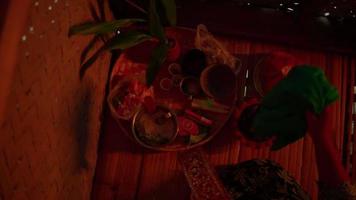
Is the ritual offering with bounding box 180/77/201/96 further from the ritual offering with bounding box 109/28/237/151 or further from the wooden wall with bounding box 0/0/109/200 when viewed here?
the wooden wall with bounding box 0/0/109/200

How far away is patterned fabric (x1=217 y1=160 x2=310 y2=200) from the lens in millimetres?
1094

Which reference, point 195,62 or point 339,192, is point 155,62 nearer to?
point 195,62

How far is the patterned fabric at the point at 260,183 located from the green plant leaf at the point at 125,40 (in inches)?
21.0

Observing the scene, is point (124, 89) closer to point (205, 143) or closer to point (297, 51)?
point (205, 143)

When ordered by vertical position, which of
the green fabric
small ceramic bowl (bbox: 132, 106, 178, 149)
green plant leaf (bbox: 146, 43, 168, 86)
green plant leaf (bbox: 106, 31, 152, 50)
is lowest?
small ceramic bowl (bbox: 132, 106, 178, 149)

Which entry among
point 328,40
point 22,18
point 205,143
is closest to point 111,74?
point 205,143

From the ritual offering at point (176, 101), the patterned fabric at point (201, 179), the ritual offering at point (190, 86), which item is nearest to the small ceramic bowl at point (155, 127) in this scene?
the ritual offering at point (176, 101)

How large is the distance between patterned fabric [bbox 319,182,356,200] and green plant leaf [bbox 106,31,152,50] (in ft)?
2.39

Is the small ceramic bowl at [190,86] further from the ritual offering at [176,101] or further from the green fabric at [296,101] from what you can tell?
the green fabric at [296,101]

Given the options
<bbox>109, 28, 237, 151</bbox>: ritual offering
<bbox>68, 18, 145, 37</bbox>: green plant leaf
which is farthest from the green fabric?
<bbox>68, 18, 145, 37</bbox>: green plant leaf

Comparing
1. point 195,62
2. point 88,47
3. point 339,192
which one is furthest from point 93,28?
point 339,192

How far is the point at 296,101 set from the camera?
38.2 inches

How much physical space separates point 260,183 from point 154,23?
62cm

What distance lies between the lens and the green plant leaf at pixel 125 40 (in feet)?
3.87
